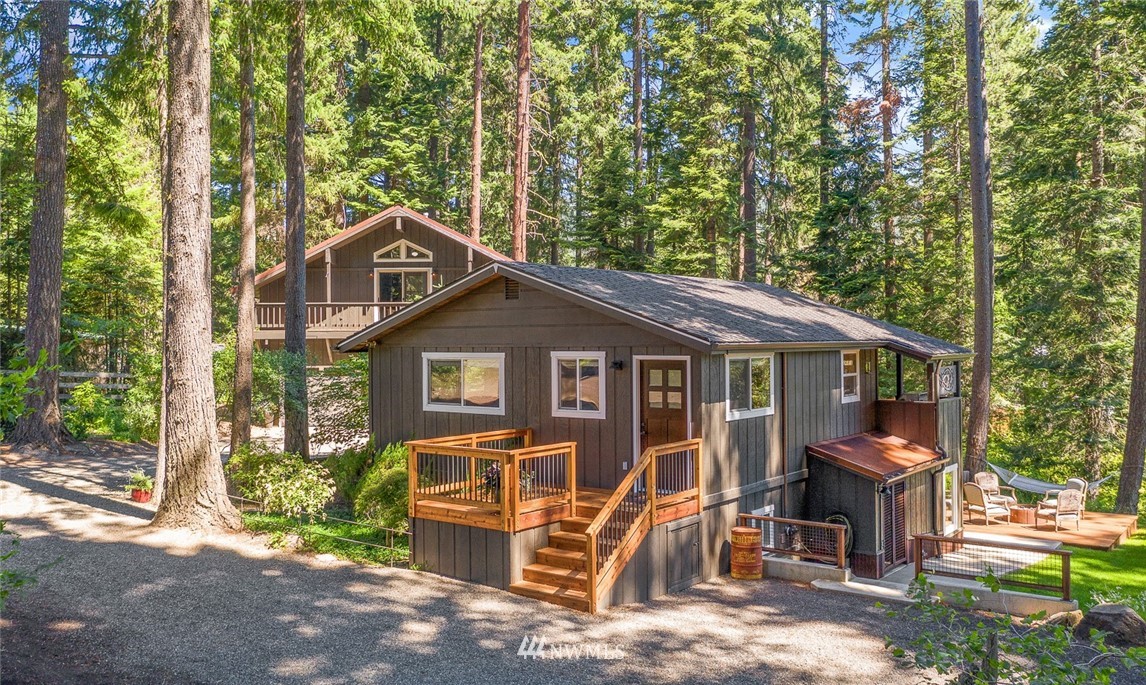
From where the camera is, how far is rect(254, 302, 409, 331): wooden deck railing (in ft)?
80.3

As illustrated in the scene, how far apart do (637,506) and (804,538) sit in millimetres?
4006

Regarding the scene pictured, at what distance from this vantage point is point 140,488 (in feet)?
41.2

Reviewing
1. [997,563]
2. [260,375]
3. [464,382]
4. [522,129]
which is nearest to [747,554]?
[997,563]

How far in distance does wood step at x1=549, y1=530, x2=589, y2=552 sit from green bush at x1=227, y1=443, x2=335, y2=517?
156 inches

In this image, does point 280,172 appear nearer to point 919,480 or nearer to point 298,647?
point 298,647

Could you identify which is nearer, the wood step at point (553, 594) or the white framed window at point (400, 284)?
the wood step at point (553, 594)

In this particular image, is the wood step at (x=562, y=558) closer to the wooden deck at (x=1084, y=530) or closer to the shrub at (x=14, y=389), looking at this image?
the shrub at (x=14, y=389)

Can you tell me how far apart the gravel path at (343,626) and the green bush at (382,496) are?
1670 mm

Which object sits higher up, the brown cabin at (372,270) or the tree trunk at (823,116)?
the tree trunk at (823,116)

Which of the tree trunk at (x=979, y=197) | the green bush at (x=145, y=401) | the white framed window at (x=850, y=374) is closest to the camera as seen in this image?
the white framed window at (x=850, y=374)

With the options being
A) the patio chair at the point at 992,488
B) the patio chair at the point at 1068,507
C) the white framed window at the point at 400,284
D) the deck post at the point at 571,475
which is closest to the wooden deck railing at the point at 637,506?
the deck post at the point at 571,475

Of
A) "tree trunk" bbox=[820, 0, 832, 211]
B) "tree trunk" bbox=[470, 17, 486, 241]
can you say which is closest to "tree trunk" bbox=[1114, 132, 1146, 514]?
"tree trunk" bbox=[820, 0, 832, 211]

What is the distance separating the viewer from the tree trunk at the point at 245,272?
14.4 meters

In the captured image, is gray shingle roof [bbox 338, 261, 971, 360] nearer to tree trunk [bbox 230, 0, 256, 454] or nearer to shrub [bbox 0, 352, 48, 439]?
tree trunk [bbox 230, 0, 256, 454]
